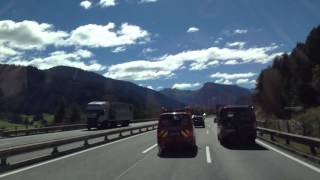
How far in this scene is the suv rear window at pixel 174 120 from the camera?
24000 mm

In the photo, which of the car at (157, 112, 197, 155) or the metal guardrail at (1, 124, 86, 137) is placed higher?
the metal guardrail at (1, 124, 86, 137)

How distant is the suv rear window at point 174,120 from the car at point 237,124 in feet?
14.7

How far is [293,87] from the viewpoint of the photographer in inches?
3233

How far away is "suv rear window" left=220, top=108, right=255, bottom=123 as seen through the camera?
92.6 feet

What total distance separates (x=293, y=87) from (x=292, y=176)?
7059 centimetres

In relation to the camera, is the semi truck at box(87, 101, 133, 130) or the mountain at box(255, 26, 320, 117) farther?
the mountain at box(255, 26, 320, 117)

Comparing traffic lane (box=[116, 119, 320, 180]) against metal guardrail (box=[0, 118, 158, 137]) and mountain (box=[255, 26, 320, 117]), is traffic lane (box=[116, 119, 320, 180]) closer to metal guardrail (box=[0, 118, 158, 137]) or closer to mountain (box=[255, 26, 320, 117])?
metal guardrail (box=[0, 118, 158, 137])

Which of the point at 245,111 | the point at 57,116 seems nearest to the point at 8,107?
the point at 57,116

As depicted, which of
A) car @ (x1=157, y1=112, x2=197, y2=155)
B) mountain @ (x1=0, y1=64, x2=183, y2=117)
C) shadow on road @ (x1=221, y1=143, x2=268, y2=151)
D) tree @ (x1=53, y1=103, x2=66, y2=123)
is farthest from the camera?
mountain @ (x1=0, y1=64, x2=183, y2=117)

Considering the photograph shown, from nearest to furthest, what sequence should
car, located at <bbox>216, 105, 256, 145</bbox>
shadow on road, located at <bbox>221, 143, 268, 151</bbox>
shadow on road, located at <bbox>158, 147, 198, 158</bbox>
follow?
shadow on road, located at <bbox>158, 147, 198, 158</bbox> → shadow on road, located at <bbox>221, 143, 268, 151</bbox> → car, located at <bbox>216, 105, 256, 145</bbox>

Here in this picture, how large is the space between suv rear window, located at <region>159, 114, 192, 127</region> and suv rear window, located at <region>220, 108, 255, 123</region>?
482 centimetres

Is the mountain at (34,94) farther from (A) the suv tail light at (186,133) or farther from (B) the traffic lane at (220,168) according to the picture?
(B) the traffic lane at (220,168)

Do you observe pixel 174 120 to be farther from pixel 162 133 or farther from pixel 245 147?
pixel 245 147

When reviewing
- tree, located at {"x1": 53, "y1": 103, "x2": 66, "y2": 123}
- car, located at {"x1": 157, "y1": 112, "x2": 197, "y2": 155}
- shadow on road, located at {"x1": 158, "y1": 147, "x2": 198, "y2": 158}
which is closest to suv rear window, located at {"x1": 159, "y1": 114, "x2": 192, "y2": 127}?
car, located at {"x1": 157, "y1": 112, "x2": 197, "y2": 155}
